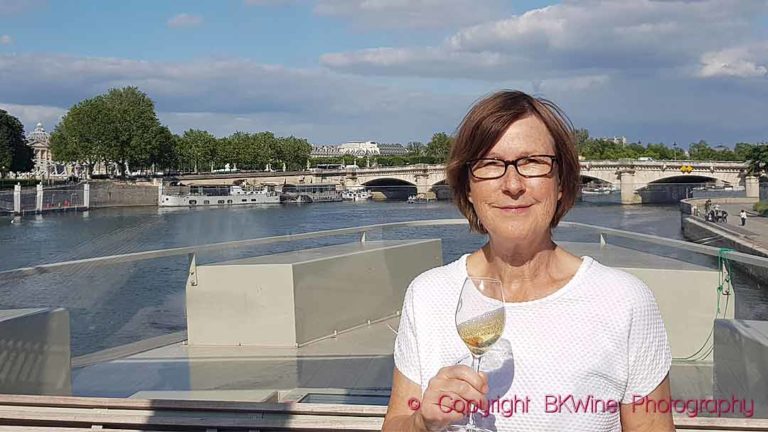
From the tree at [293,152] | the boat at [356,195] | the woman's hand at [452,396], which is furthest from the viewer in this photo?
the tree at [293,152]

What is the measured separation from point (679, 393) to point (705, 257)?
121 centimetres

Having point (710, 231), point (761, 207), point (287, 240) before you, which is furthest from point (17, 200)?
point (287, 240)

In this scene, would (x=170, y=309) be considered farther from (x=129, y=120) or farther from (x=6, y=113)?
(x=129, y=120)

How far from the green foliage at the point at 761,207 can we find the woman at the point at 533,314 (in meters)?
23.3

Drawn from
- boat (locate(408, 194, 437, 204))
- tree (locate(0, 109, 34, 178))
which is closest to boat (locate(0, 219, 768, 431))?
boat (locate(408, 194, 437, 204))

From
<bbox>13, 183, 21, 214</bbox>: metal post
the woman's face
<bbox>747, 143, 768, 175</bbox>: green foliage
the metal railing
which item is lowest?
<bbox>13, 183, 21, 214</bbox>: metal post

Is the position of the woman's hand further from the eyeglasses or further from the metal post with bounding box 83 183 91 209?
the metal post with bounding box 83 183 91 209

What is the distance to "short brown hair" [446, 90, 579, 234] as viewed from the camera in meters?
1.25

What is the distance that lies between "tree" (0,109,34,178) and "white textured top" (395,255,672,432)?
168ft

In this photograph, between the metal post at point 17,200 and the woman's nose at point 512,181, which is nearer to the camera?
the woman's nose at point 512,181

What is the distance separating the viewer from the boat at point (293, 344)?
1.85m

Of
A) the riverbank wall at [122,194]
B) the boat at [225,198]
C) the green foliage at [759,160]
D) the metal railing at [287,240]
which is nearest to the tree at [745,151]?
the green foliage at [759,160]

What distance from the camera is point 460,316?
43.2 inches

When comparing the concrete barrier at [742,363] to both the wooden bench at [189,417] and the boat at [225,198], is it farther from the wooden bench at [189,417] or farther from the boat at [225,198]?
the boat at [225,198]
